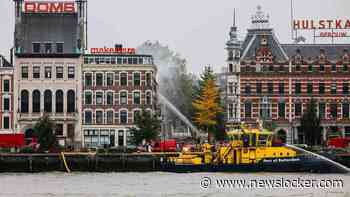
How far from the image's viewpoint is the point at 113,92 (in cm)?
15250

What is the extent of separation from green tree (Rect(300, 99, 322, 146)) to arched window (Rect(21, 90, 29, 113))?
37.0 meters

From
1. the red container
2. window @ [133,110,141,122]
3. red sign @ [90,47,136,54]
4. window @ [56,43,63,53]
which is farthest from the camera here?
window @ [56,43,63,53]

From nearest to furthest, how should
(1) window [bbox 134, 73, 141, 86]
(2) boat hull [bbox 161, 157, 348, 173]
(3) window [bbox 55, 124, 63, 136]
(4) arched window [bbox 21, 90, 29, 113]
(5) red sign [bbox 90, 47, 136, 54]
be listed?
1. (2) boat hull [bbox 161, 157, 348, 173]
2. (1) window [bbox 134, 73, 141, 86]
3. (4) arched window [bbox 21, 90, 29, 113]
4. (3) window [bbox 55, 124, 63, 136]
5. (5) red sign [bbox 90, 47, 136, 54]

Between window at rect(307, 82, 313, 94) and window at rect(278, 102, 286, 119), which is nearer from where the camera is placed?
window at rect(278, 102, 286, 119)

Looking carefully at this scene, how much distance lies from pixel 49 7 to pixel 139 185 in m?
66.6

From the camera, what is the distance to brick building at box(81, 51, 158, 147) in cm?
15238

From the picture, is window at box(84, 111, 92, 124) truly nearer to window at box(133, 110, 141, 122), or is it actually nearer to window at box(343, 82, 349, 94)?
window at box(133, 110, 141, 122)

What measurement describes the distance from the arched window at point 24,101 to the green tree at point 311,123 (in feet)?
121

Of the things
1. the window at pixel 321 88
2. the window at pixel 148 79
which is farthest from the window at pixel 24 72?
the window at pixel 321 88

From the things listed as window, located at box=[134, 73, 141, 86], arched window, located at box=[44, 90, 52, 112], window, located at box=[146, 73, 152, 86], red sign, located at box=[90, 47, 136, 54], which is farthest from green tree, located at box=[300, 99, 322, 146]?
arched window, located at box=[44, 90, 52, 112]

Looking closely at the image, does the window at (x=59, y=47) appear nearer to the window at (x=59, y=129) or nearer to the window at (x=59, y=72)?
the window at (x=59, y=72)

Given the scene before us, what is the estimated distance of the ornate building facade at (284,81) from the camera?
6225 inches

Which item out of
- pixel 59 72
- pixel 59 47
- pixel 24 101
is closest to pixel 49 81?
pixel 59 72

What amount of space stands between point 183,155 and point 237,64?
49.8 metres
